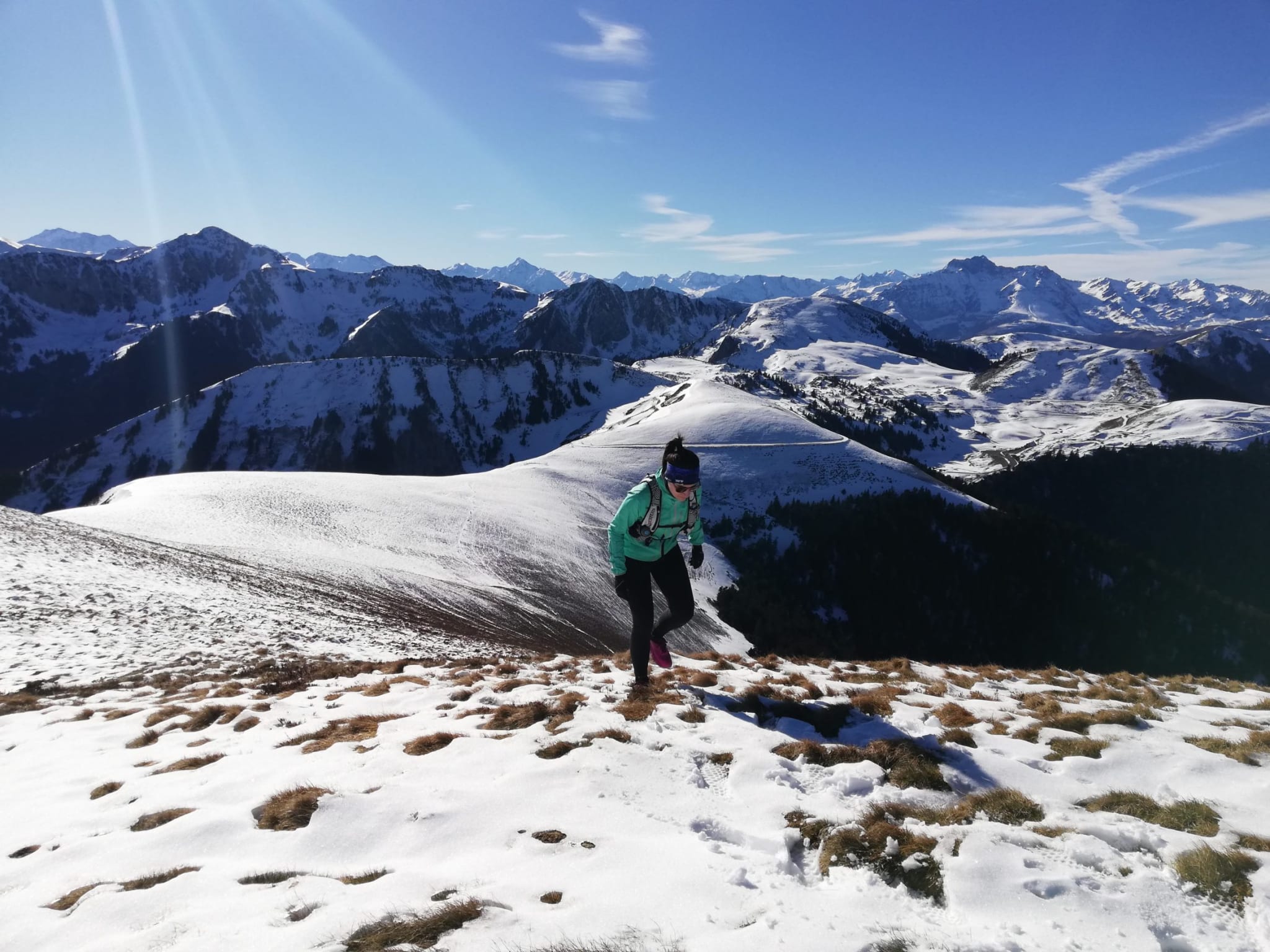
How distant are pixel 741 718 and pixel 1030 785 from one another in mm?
3879

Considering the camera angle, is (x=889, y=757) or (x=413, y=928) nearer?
(x=413, y=928)

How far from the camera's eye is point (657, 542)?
10.6 metres

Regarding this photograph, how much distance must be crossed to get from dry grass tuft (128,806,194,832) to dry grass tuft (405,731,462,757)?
261cm

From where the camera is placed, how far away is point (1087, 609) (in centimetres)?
10788

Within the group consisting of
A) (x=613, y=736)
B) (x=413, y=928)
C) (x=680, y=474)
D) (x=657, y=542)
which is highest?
(x=680, y=474)

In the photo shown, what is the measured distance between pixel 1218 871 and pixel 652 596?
7.33 meters

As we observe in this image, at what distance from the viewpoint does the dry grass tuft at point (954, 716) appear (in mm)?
9016

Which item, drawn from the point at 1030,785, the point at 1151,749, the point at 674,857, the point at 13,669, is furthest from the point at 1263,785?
the point at 13,669

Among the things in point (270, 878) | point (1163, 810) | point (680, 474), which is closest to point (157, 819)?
point (270, 878)

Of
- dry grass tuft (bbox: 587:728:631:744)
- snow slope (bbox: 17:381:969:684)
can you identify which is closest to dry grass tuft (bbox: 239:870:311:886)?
dry grass tuft (bbox: 587:728:631:744)

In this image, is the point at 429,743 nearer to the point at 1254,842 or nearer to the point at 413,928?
the point at 413,928

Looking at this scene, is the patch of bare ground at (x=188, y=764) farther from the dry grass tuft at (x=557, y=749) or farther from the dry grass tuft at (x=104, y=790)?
the dry grass tuft at (x=557, y=749)

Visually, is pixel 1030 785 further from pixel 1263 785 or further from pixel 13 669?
pixel 13 669

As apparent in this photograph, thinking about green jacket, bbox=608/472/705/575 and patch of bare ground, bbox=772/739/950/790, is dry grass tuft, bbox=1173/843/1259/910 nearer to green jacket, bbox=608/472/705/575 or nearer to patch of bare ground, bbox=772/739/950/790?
patch of bare ground, bbox=772/739/950/790
